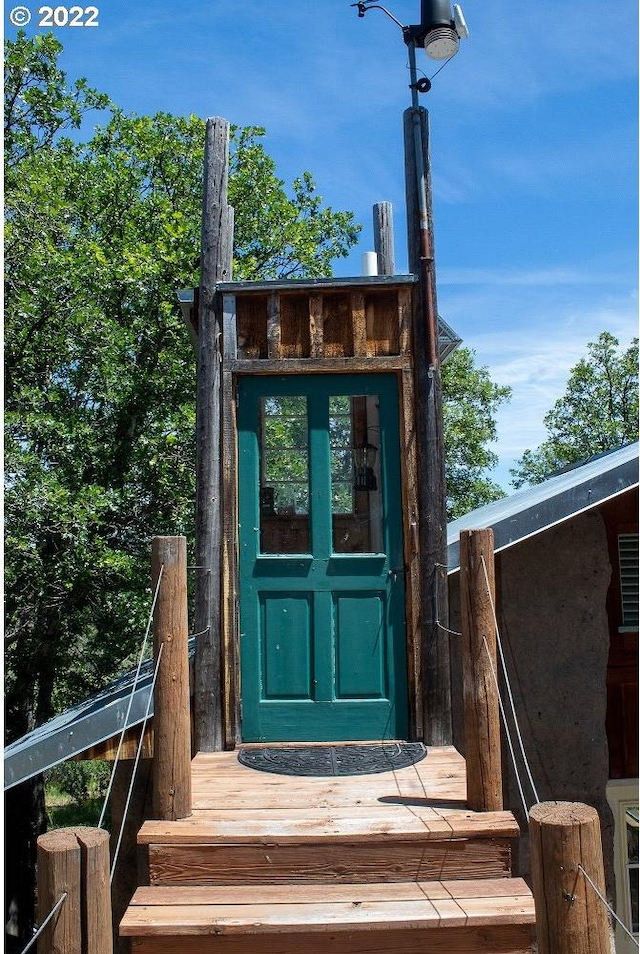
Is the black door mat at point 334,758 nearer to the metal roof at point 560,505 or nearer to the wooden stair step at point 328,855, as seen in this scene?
the wooden stair step at point 328,855

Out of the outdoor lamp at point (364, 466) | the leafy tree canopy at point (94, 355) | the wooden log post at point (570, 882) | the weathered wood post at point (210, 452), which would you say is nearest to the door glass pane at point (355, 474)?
the outdoor lamp at point (364, 466)

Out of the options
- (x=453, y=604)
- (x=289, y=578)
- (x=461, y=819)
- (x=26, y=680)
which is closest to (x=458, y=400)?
(x=26, y=680)

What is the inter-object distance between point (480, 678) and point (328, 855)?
1130 mm

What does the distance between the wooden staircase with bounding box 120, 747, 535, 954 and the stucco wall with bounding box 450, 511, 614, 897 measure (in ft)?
6.62

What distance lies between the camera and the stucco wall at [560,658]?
6.21 meters

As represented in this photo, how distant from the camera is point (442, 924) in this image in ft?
11.3

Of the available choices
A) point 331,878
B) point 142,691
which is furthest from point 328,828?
point 142,691

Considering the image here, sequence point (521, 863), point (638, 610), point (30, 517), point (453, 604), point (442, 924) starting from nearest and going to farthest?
point (442, 924) → point (521, 863) → point (638, 610) → point (453, 604) → point (30, 517)

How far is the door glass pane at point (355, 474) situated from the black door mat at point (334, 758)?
133 cm

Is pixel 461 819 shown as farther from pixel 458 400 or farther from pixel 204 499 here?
pixel 458 400

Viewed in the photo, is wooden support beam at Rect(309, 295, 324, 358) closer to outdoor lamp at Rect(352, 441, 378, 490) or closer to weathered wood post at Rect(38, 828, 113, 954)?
outdoor lamp at Rect(352, 441, 378, 490)

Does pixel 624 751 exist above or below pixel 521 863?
above

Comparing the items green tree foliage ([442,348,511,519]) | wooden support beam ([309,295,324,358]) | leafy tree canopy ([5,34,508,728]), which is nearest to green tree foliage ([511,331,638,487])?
green tree foliage ([442,348,511,519])

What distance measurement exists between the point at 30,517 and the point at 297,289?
251 inches
